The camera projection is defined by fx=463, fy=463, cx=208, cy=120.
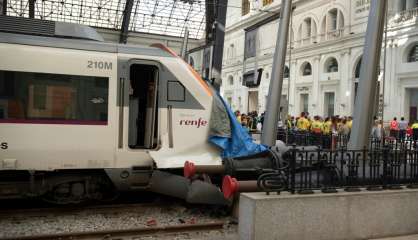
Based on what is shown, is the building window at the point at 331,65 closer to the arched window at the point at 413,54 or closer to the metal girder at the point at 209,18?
the arched window at the point at 413,54

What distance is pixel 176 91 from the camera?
8930 millimetres

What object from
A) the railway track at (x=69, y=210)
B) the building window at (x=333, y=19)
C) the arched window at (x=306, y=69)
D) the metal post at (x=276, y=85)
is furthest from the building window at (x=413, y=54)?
the railway track at (x=69, y=210)

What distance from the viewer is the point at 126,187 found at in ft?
28.3

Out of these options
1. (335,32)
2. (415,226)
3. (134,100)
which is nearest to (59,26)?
(134,100)

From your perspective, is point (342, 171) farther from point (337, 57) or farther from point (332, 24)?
point (332, 24)

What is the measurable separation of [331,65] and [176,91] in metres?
37.1

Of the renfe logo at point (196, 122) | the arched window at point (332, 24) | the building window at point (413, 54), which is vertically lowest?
the renfe logo at point (196, 122)

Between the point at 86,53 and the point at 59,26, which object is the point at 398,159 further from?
the point at 59,26

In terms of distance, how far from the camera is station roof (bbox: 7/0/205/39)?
48.0 metres

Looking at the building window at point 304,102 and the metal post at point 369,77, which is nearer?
the metal post at point 369,77

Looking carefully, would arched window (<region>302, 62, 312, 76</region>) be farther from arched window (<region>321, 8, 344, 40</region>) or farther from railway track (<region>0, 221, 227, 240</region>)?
railway track (<region>0, 221, 227, 240</region>)

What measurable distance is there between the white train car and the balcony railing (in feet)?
97.5

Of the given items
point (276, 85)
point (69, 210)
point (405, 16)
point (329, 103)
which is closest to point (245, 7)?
point (329, 103)

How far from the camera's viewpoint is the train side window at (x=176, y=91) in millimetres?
8883
